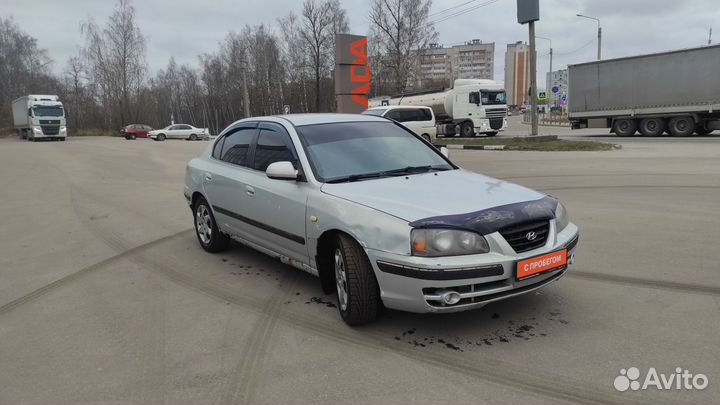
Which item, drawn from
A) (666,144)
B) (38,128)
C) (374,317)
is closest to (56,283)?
(374,317)

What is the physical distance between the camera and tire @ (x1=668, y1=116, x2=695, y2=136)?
23.1 m

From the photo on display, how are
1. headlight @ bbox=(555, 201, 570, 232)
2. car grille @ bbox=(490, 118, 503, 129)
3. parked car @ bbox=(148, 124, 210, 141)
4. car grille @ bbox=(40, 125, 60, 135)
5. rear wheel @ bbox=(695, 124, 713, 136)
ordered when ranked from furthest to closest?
1. parked car @ bbox=(148, 124, 210, 141)
2. car grille @ bbox=(40, 125, 60, 135)
3. car grille @ bbox=(490, 118, 503, 129)
4. rear wheel @ bbox=(695, 124, 713, 136)
5. headlight @ bbox=(555, 201, 570, 232)

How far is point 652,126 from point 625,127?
1.21 meters

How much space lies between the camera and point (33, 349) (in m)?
3.62

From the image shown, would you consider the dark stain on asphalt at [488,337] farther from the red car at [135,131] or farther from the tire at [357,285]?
the red car at [135,131]

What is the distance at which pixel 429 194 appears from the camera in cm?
375

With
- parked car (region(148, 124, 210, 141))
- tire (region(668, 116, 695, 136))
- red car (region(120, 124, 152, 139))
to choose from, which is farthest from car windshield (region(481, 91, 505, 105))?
red car (region(120, 124, 152, 139))

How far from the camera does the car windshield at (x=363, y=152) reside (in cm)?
431

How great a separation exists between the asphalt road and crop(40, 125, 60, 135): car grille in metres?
41.1

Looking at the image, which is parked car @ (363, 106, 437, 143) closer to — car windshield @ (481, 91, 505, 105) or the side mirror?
car windshield @ (481, 91, 505, 105)

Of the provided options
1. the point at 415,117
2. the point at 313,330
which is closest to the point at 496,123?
the point at 415,117

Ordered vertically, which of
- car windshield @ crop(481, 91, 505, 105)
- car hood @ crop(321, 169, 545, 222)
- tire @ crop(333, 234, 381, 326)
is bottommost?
tire @ crop(333, 234, 381, 326)

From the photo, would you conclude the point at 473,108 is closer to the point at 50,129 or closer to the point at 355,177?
the point at 355,177

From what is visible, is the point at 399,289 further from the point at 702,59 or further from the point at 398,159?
the point at 702,59
